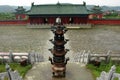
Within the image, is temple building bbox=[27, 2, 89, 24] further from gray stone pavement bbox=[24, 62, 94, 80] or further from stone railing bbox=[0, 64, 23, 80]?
stone railing bbox=[0, 64, 23, 80]

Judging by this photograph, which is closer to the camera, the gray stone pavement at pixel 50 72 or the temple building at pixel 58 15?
the gray stone pavement at pixel 50 72

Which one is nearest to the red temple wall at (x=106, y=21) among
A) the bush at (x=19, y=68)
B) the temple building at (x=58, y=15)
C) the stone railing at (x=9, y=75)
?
the temple building at (x=58, y=15)

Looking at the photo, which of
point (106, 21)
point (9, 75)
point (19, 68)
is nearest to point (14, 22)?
point (106, 21)

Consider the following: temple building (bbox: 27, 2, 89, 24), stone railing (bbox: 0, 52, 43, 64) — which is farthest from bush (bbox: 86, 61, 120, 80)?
temple building (bbox: 27, 2, 89, 24)

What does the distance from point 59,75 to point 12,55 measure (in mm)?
4393

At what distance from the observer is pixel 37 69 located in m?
14.0

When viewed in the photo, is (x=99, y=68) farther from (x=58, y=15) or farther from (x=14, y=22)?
(x=14, y=22)

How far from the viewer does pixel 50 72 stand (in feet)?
44.1

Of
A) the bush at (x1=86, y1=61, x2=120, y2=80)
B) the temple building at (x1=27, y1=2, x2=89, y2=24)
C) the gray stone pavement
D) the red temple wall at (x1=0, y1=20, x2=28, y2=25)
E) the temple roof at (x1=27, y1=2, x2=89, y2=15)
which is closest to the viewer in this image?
the gray stone pavement

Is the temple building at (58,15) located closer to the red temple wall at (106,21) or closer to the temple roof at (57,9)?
the temple roof at (57,9)

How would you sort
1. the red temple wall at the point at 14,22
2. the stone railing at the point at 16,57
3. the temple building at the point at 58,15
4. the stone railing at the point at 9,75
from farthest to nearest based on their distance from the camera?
the red temple wall at the point at 14,22
the temple building at the point at 58,15
the stone railing at the point at 16,57
the stone railing at the point at 9,75

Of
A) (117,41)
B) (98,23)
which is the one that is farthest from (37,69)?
(98,23)

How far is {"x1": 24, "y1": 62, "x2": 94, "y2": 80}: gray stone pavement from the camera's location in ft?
41.3

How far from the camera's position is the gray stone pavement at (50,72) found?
12591mm
